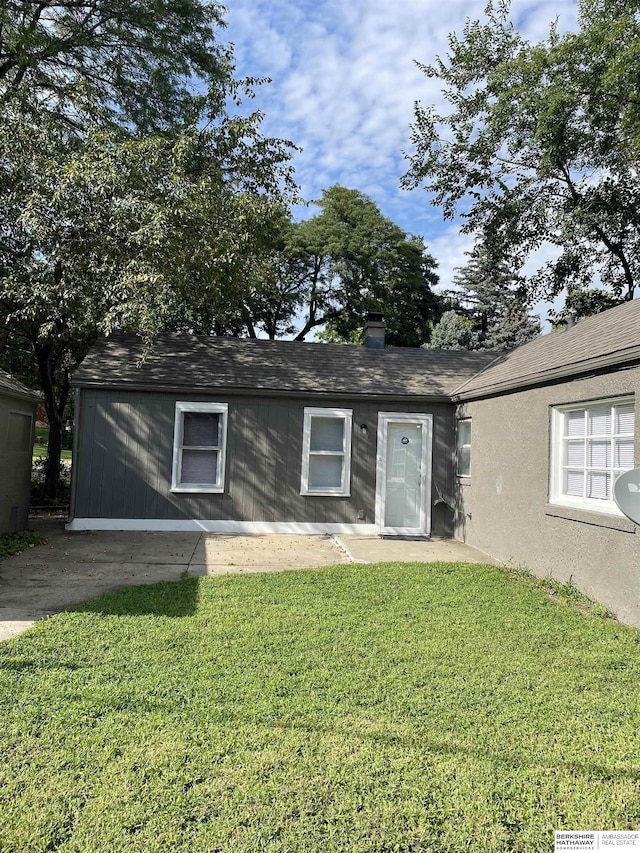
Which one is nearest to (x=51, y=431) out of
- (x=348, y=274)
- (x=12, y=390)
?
(x=12, y=390)

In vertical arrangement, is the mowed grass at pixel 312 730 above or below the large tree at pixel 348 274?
below

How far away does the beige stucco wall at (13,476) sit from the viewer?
832 centimetres

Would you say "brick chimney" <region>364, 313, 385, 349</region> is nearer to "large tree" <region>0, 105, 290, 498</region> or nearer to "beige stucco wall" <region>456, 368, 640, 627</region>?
"large tree" <region>0, 105, 290, 498</region>

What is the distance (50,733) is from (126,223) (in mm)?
8307

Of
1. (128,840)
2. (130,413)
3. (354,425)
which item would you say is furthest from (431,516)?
(128,840)

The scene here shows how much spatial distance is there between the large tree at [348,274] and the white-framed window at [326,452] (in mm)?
15930

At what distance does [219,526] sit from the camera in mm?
9680

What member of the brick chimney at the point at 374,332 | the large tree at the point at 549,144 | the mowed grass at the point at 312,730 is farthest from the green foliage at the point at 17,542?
the large tree at the point at 549,144

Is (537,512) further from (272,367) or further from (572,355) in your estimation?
(272,367)

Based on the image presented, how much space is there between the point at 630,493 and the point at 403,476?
23.0ft

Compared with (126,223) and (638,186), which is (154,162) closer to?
(126,223)

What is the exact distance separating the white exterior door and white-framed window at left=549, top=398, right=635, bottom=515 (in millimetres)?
3521

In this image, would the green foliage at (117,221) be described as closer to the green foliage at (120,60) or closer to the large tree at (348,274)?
the green foliage at (120,60)

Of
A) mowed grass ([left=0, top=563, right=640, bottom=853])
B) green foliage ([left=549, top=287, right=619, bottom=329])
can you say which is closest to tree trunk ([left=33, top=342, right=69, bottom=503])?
mowed grass ([left=0, top=563, right=640, bottom=853])
